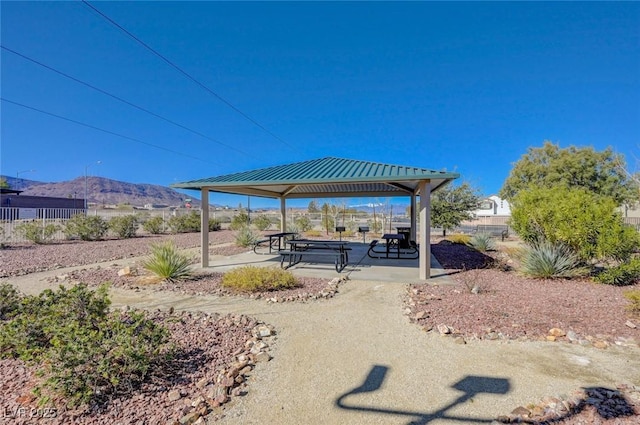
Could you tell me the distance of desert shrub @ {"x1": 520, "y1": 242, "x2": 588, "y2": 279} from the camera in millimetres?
7281

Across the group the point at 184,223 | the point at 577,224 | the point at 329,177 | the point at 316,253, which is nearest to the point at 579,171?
the point at 577,224

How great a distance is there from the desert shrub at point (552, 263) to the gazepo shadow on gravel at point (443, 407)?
218 inches

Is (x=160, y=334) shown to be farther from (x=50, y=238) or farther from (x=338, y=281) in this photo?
(x=50, y=238)

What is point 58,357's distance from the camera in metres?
2.70

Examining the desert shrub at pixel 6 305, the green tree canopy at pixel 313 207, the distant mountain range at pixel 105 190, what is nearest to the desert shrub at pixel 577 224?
the desert shrub at pixel 6 305

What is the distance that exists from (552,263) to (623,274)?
1250 mm

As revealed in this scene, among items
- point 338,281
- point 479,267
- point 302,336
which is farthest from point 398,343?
point 479,267

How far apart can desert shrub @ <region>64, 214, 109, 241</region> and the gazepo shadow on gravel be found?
1775cm

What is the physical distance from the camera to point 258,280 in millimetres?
6410

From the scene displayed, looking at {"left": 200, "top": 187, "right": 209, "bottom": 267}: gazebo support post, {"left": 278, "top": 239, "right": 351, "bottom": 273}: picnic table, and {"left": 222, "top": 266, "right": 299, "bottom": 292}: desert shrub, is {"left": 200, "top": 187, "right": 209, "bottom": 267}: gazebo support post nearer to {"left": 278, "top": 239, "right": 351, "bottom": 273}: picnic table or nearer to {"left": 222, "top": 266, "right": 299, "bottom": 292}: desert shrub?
{"left": 278, "top": 239, "right": 351, "bottom": 273}: picnic table

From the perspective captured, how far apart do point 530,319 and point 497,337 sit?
99 centimetres

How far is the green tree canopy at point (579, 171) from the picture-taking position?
23616 mm

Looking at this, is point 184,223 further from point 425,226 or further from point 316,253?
point 425,226

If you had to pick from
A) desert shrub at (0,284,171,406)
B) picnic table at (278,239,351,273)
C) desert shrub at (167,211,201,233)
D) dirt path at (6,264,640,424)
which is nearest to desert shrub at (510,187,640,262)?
dirt path at (6,264,640,424)
